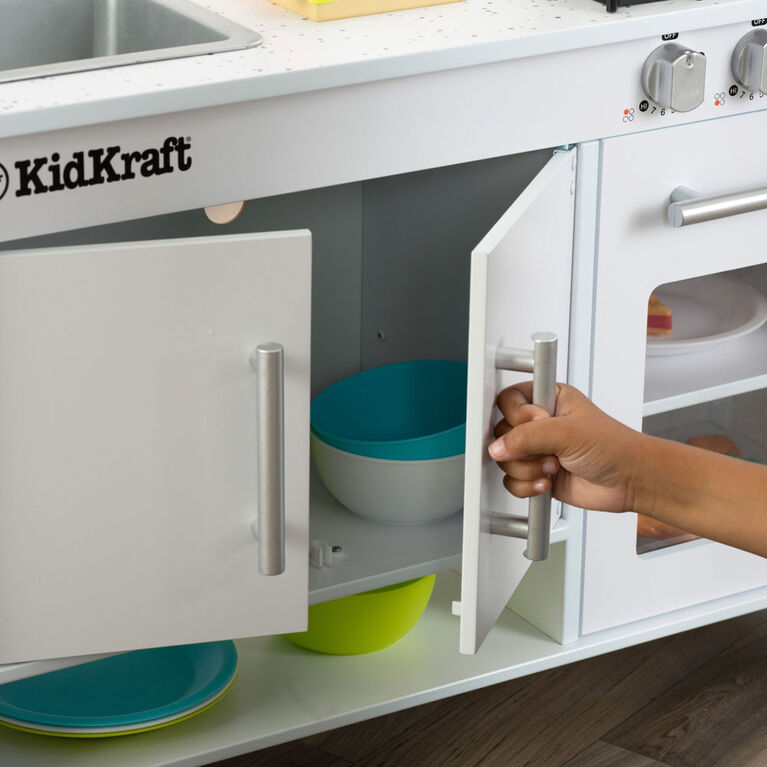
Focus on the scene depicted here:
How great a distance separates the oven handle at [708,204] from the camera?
1.26 meters

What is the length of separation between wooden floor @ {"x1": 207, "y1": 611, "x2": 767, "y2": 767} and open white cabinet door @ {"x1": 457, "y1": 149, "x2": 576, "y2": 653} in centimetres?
42

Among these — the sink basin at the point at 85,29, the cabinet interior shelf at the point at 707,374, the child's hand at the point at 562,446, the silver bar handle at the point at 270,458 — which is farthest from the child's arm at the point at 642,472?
the sink basin at the point at 85,29

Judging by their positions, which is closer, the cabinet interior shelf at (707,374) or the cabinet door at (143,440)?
the cabinet door at (143,440)

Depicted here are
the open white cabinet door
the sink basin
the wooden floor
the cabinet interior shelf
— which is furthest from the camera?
the wooden floor

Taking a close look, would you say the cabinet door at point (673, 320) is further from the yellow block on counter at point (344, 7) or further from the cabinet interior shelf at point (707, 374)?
the yellow block on counter at point (344, 7)

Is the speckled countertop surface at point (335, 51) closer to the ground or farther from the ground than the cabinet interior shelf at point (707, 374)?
farther from the ground

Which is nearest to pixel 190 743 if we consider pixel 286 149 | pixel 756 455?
pixel 286 149

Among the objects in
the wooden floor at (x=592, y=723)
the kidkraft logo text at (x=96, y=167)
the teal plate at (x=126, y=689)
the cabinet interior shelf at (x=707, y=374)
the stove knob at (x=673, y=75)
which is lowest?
the wooden floor at (x=592, y=723)

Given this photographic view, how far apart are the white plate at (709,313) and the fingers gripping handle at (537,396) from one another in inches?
17.3

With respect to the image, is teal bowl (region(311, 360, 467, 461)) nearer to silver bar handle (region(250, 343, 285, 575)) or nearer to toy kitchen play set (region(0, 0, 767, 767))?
toy kitchen play set (region(0, 0, 767, 767))

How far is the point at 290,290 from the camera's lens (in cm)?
106

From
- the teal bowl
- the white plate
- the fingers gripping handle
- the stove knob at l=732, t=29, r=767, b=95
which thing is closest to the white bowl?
the teal bowl

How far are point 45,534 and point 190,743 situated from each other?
347mm

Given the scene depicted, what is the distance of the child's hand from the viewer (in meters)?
1.03
